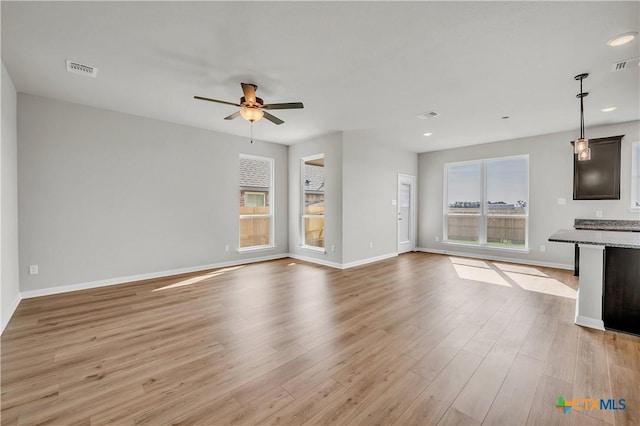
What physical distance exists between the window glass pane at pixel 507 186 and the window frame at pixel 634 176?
1.53m

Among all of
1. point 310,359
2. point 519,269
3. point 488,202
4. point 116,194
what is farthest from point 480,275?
point 116,194

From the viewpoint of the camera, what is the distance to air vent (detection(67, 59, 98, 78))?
299 cm

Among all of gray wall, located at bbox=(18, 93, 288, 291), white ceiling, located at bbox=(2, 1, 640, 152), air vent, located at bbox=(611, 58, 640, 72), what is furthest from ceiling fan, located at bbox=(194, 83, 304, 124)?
air vent, located at bbox=(611, 58, 640, 72)

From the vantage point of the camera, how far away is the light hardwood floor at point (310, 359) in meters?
1.72

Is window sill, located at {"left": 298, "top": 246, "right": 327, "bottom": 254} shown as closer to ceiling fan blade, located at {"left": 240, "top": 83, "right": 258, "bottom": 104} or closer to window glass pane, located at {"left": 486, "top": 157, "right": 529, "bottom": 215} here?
ceiling fan blade, located at {"left": 240, "top": 83, "right": 258, "bottom": 104}

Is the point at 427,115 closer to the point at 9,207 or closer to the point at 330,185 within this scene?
the point at 330,185

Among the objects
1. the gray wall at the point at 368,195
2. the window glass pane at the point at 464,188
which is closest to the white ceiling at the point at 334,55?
the gray wall at the point at 368,195

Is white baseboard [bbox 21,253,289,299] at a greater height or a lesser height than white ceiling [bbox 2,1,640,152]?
lesser

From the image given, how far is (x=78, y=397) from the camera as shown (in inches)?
72.9

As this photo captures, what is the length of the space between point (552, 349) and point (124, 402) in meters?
3.40

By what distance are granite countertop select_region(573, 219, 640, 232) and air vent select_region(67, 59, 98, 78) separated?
7.97 m

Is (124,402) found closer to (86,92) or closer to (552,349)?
(552,349)

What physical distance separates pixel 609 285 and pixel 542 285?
1.70 metres

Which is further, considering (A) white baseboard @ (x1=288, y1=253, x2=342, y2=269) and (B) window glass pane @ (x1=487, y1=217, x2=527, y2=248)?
(B) window glass pane @ (x1=487, y1=217, x2=527, y2=248)
